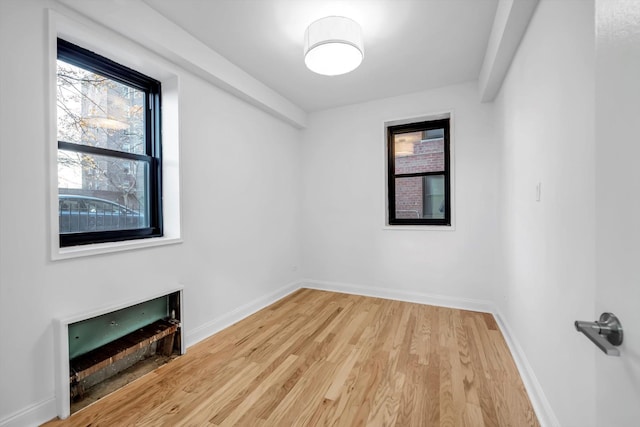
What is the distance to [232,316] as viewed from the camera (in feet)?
9.13

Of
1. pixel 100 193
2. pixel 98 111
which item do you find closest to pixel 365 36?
pixel 98 111

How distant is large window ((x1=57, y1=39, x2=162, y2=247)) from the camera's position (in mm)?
1758

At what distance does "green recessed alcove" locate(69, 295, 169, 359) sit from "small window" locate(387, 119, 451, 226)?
284 cm

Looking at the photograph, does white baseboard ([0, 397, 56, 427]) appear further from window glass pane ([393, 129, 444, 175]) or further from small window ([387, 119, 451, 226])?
window glass pane ([393, 129, 444, 175])

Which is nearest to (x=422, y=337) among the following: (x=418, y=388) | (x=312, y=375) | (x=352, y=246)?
(x=418, y=388)

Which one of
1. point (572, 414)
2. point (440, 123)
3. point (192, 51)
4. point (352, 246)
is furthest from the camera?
point (352, 246)

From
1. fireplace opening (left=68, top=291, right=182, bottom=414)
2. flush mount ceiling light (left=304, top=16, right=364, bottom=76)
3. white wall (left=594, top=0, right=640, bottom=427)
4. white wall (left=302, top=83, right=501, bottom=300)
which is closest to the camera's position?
white wall (left=594, top=0, right=640, bottom=427)

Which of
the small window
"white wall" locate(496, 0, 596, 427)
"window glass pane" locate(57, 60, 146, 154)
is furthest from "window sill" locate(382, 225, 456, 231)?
"window glass pane" locate(57, 60, 146, 154)

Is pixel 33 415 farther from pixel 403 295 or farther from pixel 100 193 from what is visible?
pixel 403 295

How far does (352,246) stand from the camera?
149 inches

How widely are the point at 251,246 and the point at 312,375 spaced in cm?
161

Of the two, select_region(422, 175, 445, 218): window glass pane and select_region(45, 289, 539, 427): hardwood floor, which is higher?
select_region(422, 175, 445, 218): window glass pane

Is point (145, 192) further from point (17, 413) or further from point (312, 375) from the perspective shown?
point (312, 375)

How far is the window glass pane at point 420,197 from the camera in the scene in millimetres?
3441
